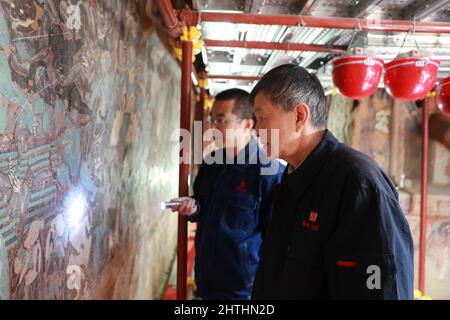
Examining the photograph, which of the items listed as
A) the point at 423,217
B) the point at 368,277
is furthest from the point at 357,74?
the point at 423,217

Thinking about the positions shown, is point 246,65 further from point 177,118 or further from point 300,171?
point 300,171

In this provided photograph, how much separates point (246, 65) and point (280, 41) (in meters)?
0.84

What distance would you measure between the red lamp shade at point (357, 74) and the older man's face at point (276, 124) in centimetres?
122

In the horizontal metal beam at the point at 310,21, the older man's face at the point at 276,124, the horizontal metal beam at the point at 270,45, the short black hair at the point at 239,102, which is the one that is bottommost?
the older man's face at the point at 276,124

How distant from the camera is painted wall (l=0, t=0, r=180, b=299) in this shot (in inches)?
35.4

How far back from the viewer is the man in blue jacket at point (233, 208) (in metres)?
1.93

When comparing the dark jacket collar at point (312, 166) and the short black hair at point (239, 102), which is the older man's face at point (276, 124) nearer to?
the dark jacket collar at point (312, 166)

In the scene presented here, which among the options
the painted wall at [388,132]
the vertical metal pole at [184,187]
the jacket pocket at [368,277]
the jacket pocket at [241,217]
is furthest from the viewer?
the painted wall at [388,132]

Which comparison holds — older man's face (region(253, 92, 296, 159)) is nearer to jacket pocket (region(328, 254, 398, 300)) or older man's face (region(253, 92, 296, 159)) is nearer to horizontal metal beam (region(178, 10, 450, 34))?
jacket pocket (region(328, 254, 398, 300))

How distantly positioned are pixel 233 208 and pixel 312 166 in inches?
37.2

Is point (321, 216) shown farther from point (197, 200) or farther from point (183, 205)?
point (197, 200)

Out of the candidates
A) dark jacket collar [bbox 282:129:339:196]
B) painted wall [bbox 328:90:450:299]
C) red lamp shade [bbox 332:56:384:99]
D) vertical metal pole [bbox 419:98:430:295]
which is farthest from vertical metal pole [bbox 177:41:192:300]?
painted wall [bbox 328:90:450:299]

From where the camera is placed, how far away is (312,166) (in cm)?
108

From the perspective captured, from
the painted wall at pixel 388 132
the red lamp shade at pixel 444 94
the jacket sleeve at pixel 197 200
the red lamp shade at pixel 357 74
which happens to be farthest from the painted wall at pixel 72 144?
the painted wall at pixel 388 132
